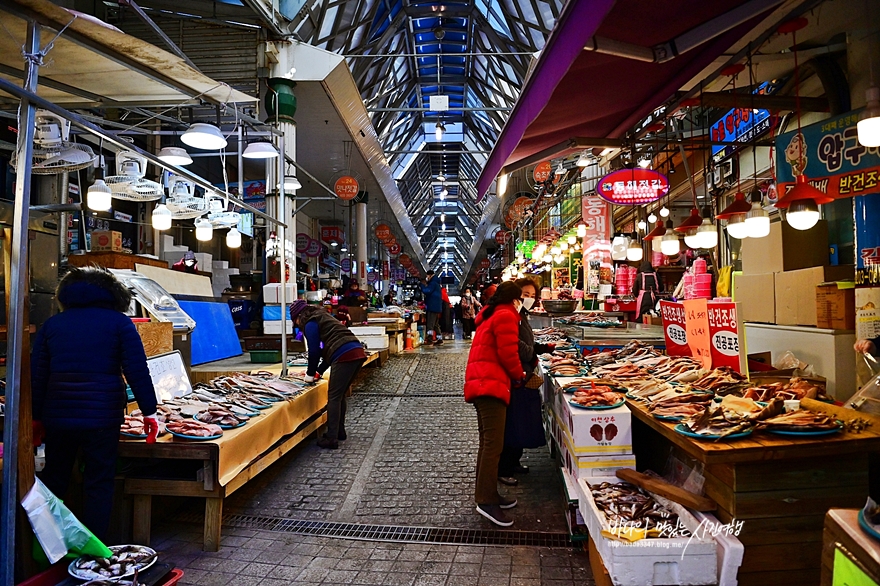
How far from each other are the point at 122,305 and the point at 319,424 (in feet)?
11.5

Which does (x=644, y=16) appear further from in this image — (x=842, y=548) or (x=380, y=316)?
(x=380, y=316)

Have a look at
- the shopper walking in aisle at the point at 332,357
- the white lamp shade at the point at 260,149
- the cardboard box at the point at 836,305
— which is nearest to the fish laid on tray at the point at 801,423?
the cardboard box at the point at 836,305

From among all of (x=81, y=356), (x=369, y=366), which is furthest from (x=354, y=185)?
(x=81, y=356)

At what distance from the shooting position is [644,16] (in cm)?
360

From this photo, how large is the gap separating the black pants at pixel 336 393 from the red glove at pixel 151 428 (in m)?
2.56

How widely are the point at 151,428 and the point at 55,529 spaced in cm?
134

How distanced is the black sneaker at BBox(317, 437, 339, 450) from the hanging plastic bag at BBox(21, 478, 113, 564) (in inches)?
142

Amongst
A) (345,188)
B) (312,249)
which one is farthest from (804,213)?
(312,249)

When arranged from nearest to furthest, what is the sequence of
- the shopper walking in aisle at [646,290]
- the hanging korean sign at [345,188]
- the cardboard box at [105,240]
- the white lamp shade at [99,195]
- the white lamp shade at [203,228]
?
the white lamp shade at [99,195]
the cardboard box at [105,240]
the white lamp shade at [203,228]
the shopper walking in aisle at [646,290]
the hanging korean sign at [345,188]

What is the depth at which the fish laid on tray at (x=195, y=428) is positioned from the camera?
4089 millimetres

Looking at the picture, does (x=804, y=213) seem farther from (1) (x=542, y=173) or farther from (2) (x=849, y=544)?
(1) (x=542, y=173)

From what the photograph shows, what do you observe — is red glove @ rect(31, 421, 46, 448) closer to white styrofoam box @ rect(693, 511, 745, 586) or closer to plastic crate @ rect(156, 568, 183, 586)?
plastic crate @ rect(156, 568, 183, 586)

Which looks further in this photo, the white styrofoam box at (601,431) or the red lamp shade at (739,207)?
the red lamp shade at (739,207)

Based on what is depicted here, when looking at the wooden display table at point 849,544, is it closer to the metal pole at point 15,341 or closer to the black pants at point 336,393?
the metal pole at point 15,341
